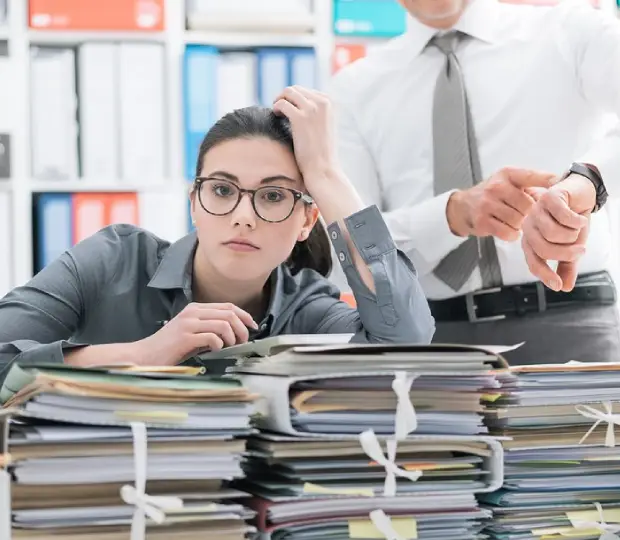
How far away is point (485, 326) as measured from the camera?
1763 mm

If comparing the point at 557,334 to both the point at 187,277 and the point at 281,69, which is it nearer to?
the point at 187,277

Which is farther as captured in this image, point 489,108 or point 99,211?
point 99,211

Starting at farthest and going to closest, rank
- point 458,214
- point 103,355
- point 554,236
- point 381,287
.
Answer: point 458,214 → point 381,287 → point 554,236 → point 103,355

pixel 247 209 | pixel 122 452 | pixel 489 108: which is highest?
pixel 489 108

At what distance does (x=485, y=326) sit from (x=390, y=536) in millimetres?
1034

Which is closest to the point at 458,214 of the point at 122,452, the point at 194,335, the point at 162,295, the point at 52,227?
the point at 162,295

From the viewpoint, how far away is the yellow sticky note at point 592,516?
85 centimetres

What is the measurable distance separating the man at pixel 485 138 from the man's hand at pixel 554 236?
333mm

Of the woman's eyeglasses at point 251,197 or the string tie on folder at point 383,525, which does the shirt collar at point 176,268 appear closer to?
the woman's eyeglasses at point 251,197

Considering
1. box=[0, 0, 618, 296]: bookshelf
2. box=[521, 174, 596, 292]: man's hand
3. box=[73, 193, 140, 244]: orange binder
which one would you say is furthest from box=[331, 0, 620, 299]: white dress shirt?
box=[73, 193, 140, 244]: orange binder

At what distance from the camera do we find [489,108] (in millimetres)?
1851

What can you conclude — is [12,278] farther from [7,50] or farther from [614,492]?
[614,492]

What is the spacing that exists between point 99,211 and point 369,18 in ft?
3.44

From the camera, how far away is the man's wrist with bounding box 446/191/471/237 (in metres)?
1.56
